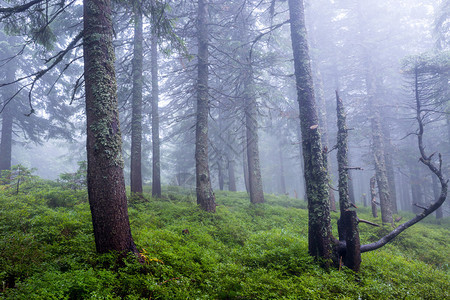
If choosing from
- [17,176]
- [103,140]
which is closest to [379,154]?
[103,140]

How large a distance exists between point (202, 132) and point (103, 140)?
236 inches

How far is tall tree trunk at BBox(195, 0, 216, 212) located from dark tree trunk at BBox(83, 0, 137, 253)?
5.31 m

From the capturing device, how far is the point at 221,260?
18.7 ft

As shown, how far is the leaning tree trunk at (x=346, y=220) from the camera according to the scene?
5363mm

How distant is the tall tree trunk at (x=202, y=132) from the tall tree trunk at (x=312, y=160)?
4.76 meters

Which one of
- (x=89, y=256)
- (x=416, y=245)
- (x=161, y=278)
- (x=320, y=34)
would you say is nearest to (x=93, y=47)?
(x=89, y=256)

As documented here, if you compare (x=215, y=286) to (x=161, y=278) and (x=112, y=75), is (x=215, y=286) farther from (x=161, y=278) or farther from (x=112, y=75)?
(x=112, y=75)

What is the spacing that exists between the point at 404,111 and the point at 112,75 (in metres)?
27.4

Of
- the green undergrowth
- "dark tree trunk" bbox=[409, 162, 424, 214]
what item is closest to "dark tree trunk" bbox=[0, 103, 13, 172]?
the green undergrowth

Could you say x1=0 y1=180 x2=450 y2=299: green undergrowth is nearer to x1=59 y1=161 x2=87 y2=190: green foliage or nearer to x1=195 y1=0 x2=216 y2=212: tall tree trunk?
x1=195 y1=0 x2=216 y2=212: tall tree trunk

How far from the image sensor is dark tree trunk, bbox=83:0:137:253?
14.4ft

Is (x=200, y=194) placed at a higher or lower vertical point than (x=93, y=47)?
lower

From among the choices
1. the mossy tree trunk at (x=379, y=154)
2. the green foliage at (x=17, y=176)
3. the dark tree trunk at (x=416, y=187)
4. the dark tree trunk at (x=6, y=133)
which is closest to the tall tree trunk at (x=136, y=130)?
the green foliage at (x=17, y=176)

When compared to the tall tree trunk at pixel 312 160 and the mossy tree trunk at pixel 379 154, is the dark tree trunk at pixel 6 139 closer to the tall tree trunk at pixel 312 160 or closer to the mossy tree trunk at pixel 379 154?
the tall tree trunk at pixel 312 160
